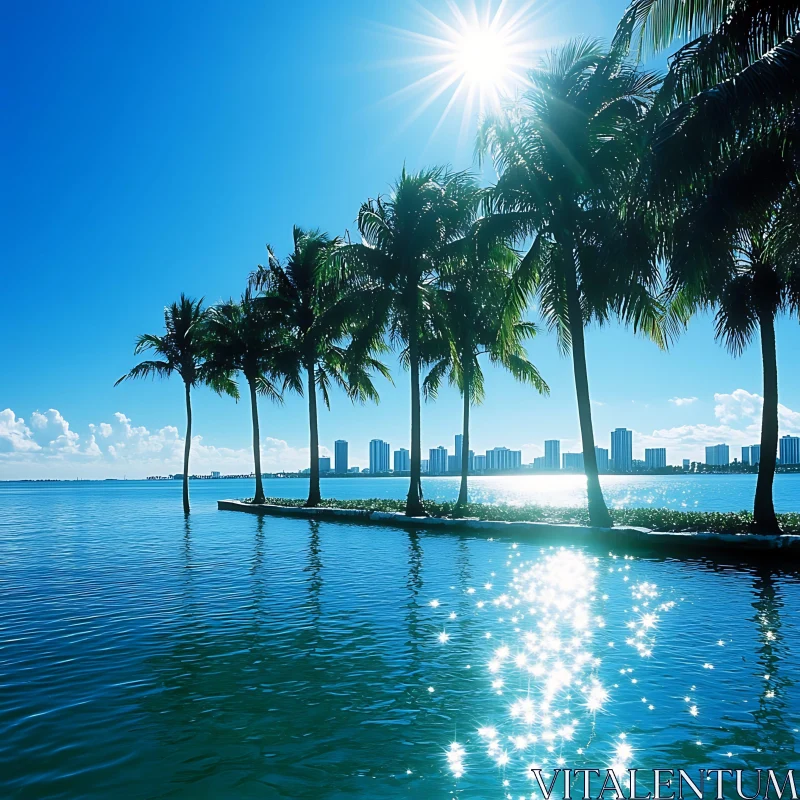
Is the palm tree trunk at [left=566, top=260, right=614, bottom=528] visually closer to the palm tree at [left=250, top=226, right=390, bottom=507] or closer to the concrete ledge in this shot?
the concrete ledge

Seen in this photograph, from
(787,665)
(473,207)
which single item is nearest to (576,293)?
(473,207)

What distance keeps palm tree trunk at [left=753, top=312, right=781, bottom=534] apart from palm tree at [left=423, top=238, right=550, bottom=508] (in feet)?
27.0

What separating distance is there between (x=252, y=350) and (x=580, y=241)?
22.9m

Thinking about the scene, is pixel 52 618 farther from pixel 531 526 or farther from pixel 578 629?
pixel 531 526

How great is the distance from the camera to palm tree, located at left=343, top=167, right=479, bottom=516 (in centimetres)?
2548

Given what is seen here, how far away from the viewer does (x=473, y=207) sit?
76.0 ft

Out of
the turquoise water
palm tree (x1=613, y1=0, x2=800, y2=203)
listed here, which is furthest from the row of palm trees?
the turquoise water

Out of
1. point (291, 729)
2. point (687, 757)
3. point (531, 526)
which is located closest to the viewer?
point (687, 757)

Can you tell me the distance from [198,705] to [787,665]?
273 inches

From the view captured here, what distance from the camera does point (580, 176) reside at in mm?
19047

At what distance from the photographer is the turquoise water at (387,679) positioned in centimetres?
488

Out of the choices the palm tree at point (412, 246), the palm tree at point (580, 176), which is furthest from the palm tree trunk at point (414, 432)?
the palm tree at point (580, 176)

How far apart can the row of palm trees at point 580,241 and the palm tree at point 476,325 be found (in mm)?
109

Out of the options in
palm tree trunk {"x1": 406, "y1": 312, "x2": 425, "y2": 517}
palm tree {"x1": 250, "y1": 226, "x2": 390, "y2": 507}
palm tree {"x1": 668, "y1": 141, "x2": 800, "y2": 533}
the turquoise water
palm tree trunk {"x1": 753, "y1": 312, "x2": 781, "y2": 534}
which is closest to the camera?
the turquoise water
